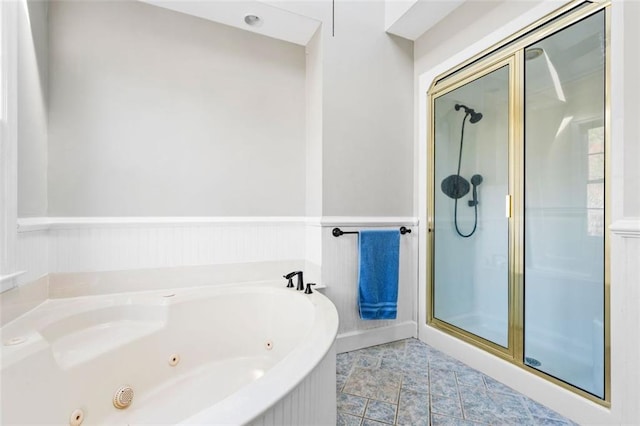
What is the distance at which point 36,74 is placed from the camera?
142 centimetres

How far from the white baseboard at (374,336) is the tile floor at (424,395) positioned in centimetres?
8

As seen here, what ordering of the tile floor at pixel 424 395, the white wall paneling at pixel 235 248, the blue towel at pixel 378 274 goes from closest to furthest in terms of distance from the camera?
the tile floor at pixel 424 395, the white wall paneling at pixel 235 248, the blue towel at pixel 378 274

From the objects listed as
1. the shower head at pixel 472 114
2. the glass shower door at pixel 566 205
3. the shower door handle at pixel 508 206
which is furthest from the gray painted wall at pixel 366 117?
the glass shower door at pixel 566 205

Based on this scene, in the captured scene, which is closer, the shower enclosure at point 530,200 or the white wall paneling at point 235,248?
the shower enclosure at point 530,200

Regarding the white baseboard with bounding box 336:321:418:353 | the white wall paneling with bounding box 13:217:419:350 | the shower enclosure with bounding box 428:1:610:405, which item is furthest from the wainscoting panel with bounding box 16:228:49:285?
the shower enclosure with bounding box 428:1:610:405

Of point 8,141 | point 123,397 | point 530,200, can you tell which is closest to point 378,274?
point 530,200

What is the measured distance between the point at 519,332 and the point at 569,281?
15.1 inches

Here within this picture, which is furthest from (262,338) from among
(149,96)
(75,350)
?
(149,96)

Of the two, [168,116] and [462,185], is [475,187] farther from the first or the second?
[168,116]

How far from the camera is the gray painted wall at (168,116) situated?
1.63m

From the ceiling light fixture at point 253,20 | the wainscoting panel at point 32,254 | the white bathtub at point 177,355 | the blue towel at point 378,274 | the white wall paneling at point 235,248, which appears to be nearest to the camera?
the white bathtub at point 177,355

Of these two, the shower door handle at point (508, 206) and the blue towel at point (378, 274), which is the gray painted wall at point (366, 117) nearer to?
the blue towel at point (378, 274)

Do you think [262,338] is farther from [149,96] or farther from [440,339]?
[149,96]

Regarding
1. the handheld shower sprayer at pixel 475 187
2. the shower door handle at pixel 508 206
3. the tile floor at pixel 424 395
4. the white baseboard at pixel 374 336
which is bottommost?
the tile floor at pixel 424 395
